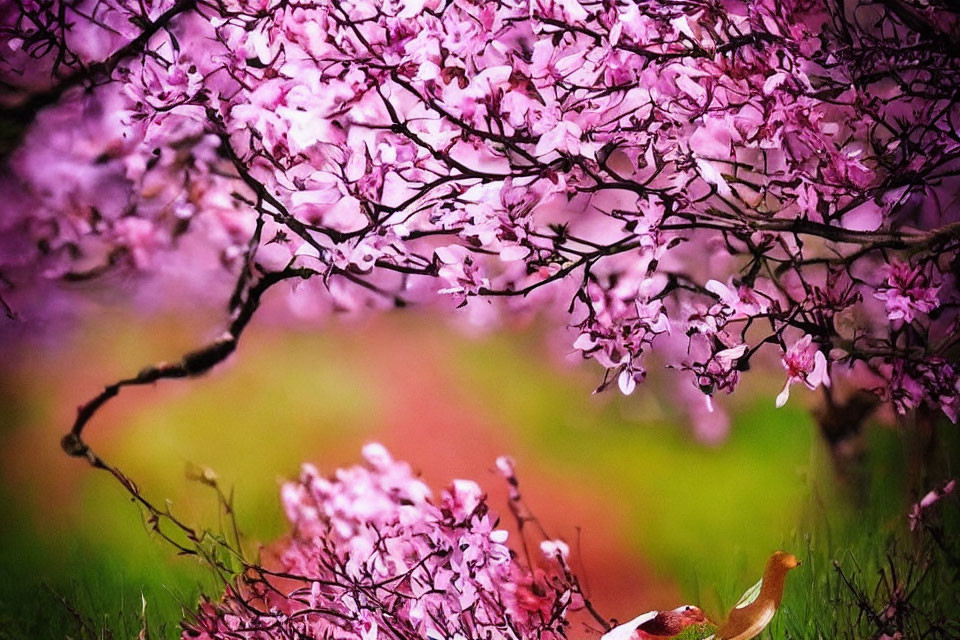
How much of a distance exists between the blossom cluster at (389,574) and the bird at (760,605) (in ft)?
0.89

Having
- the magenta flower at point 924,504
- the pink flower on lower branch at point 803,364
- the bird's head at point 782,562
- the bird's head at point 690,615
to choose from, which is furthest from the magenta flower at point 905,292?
the bird's head at point 690,615

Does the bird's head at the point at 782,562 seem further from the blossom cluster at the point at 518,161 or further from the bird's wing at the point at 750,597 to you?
the blossom cluster at the point at 518,161

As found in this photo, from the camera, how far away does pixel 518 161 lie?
131 cm

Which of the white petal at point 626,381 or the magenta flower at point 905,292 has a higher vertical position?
the white petal at point 626,381

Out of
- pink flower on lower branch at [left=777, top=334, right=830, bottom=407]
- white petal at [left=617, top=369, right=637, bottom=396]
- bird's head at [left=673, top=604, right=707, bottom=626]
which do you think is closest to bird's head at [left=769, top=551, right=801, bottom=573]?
bird's head at [left=673, top=604, right=707, bottom=626]

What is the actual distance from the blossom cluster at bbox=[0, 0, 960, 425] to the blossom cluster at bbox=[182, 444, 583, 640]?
1.05ft

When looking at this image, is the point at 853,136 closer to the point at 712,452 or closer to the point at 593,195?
the point at 593,195

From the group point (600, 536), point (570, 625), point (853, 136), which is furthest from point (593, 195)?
point (570, 625)

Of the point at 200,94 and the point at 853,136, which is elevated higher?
the point at 200,94

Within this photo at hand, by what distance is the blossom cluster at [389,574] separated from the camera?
132 centimetres

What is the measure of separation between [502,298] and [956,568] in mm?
944

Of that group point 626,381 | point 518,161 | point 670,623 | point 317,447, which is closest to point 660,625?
point 670,623

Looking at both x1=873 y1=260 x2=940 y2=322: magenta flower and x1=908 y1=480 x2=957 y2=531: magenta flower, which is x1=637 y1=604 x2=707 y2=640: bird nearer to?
x1=908 y1=480 x2=957 y2=531: magenta flower

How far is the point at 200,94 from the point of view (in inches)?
51.1
